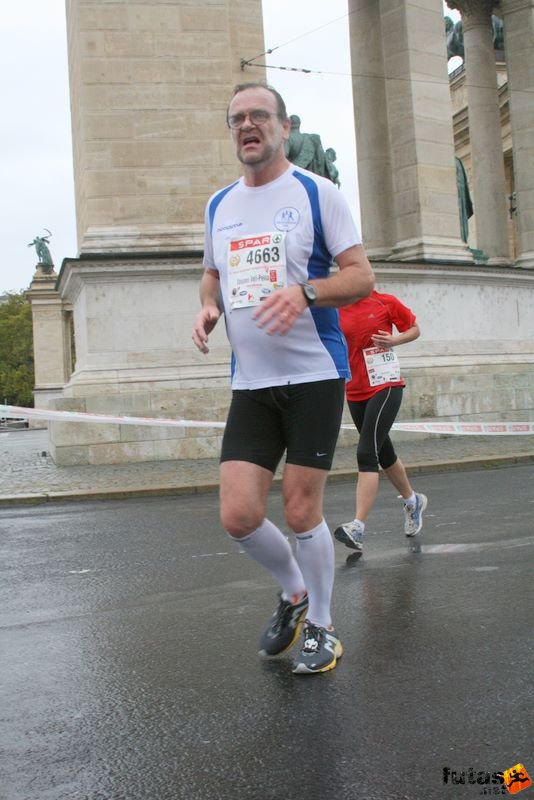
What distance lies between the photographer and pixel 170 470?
13250mm

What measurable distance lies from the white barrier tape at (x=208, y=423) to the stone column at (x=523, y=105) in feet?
22.9

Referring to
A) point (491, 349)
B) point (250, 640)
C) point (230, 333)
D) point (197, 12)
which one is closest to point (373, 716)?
point (250, 640)

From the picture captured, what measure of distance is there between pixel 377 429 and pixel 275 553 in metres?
3.07

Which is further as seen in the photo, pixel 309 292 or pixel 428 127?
pixel 428 127

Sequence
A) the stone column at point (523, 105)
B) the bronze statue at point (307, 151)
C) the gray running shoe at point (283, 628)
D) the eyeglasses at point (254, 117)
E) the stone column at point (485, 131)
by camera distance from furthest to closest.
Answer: the stone column at point (485, 131) → the stone column at point (523, 105) → the bronze statue at point (307, 151) → the gray running shoe at point (283, 628) → the eyeglasses at point (254, 117)

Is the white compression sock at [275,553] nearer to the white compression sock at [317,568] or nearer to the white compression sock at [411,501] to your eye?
the white compression sock at [317,568]

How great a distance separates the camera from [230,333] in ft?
13.7

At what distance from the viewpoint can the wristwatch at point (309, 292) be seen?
3.81m

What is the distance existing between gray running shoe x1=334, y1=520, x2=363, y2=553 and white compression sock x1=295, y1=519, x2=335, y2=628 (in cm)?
259

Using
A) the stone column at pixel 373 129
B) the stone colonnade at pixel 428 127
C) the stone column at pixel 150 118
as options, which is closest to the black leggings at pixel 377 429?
the stone column at pixel 150 118

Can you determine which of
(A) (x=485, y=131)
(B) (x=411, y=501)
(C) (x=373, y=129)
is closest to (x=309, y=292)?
(B) (x=411, y=501)

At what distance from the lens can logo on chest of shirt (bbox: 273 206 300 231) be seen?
4027mm

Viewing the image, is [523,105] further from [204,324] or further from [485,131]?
[204,324]

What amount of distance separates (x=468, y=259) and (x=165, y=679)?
16343 millimetres
